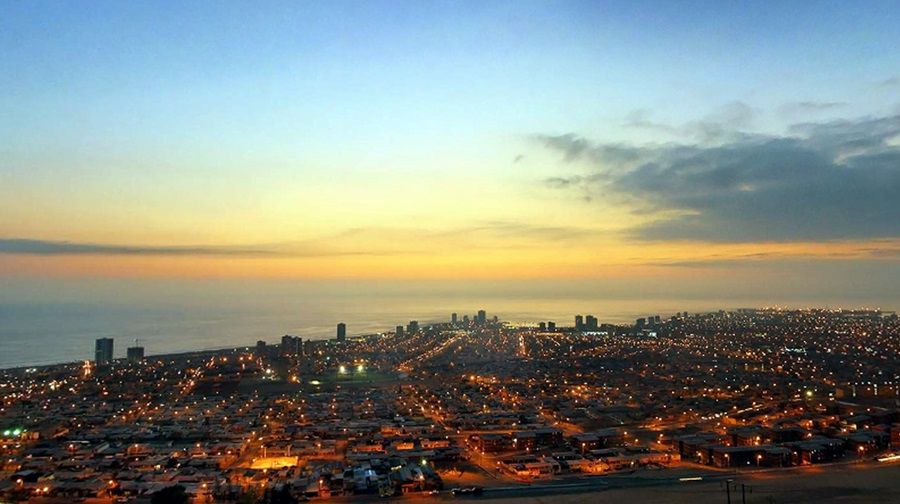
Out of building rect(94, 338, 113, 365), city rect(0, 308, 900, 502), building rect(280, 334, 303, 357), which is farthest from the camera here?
building rect(280, 334, 303, 357)

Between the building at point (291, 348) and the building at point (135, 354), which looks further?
the building at point (291, 348)

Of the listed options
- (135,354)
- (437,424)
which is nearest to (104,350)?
(135,354)

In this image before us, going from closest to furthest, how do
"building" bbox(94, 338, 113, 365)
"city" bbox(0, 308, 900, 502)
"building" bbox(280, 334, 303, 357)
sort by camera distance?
"city" bbox(0, 308, 900, 502) < "building" bbox(94, 338, 113, 365) < "building" bbox(280, 334, 303, 357)

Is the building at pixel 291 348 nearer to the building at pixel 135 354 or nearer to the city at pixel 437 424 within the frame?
the city at pixel 437 424

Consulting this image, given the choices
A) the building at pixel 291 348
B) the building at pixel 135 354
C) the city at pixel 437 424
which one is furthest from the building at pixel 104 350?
the building at pixel 291 348

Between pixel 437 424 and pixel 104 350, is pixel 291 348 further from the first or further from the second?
pixel 437 424

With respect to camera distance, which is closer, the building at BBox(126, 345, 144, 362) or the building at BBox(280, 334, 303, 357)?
the building at BBox(126, 345, 144, 362)

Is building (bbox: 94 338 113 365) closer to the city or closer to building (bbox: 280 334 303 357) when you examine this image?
the city

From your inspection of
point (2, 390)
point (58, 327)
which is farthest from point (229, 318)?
point (2, 390)

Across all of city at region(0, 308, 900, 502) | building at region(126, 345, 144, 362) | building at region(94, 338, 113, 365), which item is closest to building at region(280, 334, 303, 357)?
city at region(0, 308, 900, 502)

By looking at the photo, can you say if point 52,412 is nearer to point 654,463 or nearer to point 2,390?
point 2,390
